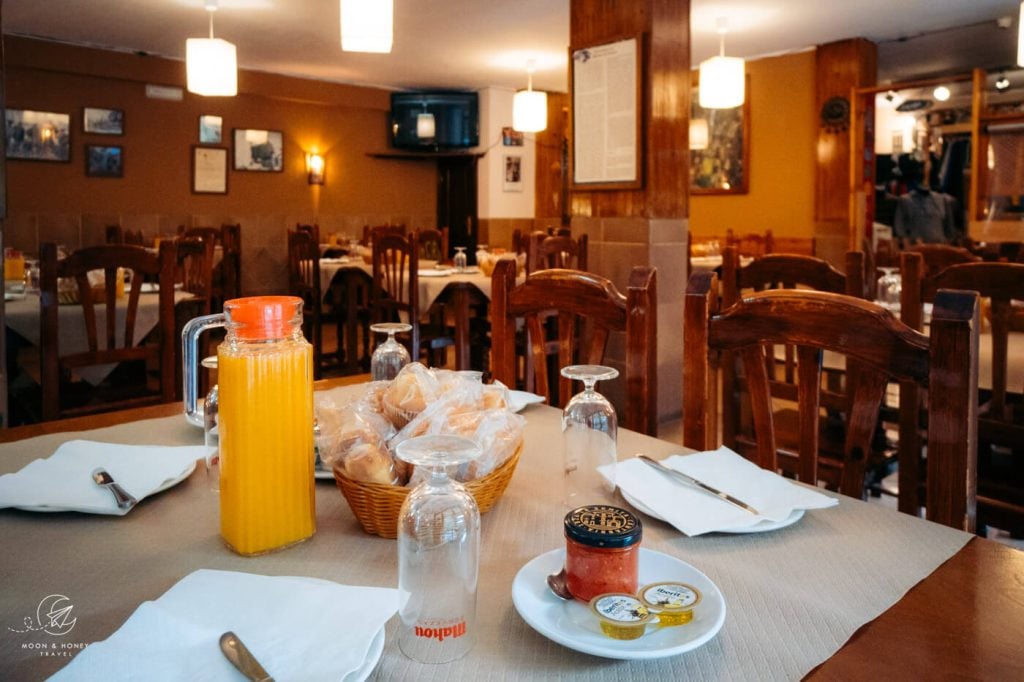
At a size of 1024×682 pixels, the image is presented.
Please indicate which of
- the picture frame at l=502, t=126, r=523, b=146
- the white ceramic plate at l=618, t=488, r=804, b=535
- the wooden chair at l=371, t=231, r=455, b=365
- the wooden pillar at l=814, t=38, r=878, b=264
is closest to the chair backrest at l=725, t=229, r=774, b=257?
the wooden pillar at l=814, t=38, r=878, b=264

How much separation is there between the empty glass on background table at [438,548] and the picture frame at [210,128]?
8743 millimetres

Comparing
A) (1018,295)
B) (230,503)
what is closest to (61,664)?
(230,503)

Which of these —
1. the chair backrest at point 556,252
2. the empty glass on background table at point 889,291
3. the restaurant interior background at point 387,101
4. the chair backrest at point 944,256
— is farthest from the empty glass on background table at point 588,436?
the restaurant interior background at point 387,101

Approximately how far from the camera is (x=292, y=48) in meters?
7.41

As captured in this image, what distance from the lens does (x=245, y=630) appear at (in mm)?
631

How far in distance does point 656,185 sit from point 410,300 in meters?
1.51

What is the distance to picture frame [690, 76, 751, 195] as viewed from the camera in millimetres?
7927

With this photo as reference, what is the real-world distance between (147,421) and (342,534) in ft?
2.13

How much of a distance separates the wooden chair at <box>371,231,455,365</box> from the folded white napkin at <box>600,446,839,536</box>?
289cm

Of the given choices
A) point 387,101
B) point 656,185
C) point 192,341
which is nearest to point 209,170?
point 387,101

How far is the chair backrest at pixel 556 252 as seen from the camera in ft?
12.8

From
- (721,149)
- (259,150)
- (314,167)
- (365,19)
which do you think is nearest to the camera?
(365,19)

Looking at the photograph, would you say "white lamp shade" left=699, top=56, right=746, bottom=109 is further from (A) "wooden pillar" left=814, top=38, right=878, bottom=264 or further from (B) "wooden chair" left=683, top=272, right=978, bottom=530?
(B) "wooden chair" left=683, top=272, right=978, bottom=530

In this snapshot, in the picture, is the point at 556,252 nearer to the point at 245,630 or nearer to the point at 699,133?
the point at 245,630
